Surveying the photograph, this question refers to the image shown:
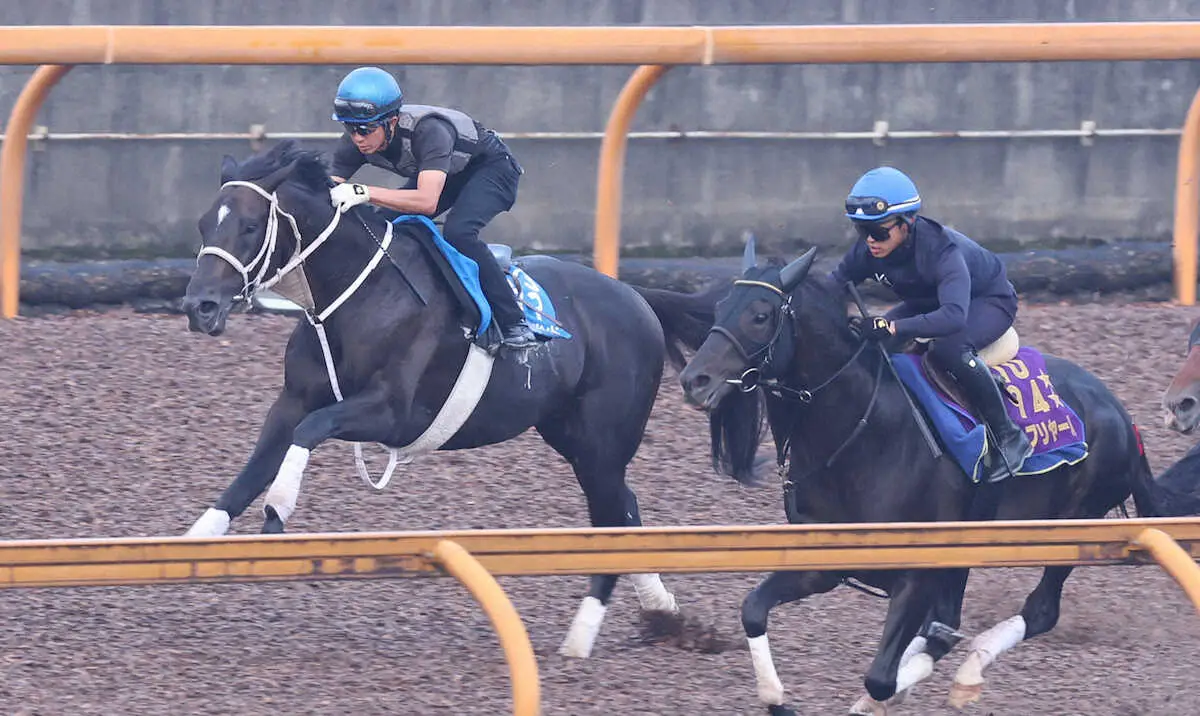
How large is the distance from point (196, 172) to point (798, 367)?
15.9 feet

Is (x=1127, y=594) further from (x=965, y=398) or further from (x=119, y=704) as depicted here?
(x=119, y=704)

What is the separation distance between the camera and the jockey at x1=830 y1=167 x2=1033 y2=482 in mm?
5773

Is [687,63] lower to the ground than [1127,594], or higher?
higher

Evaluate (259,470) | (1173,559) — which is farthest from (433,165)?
(1173,559)

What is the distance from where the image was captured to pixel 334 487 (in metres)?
7.53

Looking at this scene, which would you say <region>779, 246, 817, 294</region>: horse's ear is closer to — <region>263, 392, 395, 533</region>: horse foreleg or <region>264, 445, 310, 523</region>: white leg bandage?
<region>263, 392, 395, 533</region>: horse foreleg

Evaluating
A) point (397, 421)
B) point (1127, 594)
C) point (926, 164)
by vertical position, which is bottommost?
point (1127, 594)

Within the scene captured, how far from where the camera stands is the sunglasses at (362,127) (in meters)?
6.17

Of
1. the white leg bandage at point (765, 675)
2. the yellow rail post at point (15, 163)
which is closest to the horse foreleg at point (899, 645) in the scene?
the white leg bandage at point (765, 675)

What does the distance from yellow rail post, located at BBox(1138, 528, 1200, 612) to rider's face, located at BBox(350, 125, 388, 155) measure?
9.23ft

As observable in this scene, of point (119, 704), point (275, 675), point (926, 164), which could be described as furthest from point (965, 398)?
point (926, 164)

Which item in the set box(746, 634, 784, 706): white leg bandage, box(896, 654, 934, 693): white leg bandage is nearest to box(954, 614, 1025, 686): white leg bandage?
box(896, 654, 934, 693): white leg bandage

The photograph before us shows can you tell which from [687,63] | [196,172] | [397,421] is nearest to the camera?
[397,421]

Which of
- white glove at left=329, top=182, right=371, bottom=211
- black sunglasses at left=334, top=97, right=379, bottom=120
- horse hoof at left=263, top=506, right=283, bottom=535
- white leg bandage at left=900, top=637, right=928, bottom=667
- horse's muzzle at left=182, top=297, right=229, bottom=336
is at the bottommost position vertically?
white leg bandage at left=900, top=637, right=928, bottom=667
